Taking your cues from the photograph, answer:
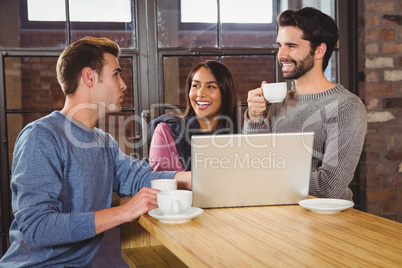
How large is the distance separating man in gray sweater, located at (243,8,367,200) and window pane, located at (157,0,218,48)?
34.2 inches

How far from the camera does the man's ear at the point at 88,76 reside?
1645mm

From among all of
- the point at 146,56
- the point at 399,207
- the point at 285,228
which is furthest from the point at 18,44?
the point at 399,207

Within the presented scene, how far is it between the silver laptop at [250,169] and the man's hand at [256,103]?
572 mm

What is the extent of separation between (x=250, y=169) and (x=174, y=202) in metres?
0.26

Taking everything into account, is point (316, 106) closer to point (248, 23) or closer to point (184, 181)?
point (184, 181)

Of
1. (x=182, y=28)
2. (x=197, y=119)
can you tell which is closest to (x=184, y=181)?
(x=197, y=119)

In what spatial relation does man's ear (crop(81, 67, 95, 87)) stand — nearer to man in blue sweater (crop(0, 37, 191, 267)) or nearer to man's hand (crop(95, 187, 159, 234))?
man in blue sweater (crop(0, 37, 191, 267))

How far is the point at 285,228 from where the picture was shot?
1133 millimetres

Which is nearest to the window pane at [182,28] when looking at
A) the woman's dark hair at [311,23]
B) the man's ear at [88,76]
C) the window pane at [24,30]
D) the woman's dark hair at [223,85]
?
the woman's dark hair at [223,85]

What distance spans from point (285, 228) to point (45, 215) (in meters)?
0.69

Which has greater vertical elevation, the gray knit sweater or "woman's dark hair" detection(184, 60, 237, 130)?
"woman's dark hair" detection(184, 60, 237, 130)

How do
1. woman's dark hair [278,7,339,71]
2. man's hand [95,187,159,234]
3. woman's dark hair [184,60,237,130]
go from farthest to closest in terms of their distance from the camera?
woman's dark hair [184,60,237,130]
woman's dark hair [278,7,339,71]
man's hand [95,187,159,234]

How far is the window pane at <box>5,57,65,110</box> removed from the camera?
2.72 meters

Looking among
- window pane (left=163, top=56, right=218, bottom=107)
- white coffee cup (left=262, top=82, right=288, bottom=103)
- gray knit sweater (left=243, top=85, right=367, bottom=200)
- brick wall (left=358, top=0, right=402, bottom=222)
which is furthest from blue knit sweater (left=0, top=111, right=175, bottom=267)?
brick wall (left=358, top=0, right=402, bottom=222)
